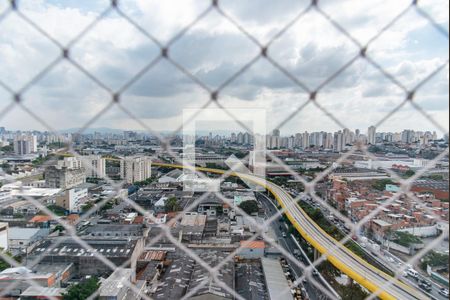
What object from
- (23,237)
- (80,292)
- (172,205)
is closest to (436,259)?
(80,292)

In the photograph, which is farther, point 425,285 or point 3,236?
point 3,236

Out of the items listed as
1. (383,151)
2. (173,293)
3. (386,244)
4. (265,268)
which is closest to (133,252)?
(173,293)

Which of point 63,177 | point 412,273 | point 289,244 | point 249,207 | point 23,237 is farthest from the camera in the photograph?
point 63,177

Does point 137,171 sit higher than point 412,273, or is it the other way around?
point 137,171

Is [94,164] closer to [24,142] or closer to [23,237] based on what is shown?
[24,142]

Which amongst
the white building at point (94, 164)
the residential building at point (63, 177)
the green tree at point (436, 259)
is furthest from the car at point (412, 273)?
the residential building at point (63, 177)

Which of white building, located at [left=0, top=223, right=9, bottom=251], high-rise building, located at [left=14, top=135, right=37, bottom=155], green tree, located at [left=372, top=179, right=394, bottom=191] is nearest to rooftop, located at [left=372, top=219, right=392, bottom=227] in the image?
green tree, located at [left=372, top=179, right=394, bottom=191]

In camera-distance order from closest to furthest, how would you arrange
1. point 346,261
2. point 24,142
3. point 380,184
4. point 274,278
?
point 346,261, point 274,278, point 24,142, point 380,184

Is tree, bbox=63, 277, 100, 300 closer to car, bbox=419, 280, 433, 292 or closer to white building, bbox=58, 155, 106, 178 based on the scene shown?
white building, bbox=58, 155, 106, 178

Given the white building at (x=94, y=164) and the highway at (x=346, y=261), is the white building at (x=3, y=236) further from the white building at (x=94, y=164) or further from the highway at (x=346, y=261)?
the highway at (x=346, y=261)

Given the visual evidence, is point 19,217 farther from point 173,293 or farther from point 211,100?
point 211,100
